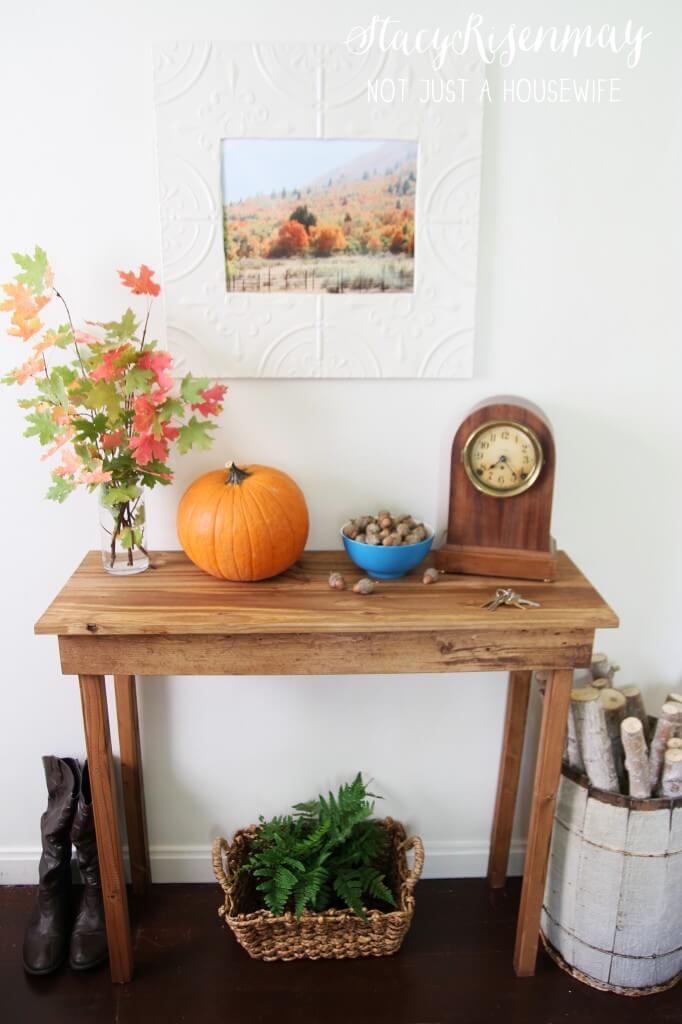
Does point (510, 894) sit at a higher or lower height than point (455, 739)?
lower

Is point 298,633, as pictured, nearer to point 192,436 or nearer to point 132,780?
point 192,436

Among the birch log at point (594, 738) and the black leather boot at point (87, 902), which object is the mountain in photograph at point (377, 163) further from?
the black leather boot at point (87, 902)

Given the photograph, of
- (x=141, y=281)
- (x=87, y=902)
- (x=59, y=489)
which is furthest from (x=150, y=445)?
(x=87, y=902)

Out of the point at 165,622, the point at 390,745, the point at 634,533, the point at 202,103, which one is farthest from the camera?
the point at 390,745

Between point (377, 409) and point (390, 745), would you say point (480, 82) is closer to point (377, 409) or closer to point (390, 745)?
point (377, 409)

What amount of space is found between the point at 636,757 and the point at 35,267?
1.59 metres

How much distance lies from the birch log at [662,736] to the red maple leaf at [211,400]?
3.86 feet

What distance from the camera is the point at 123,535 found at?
1.65 metres

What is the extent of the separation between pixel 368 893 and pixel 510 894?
0.40 meters

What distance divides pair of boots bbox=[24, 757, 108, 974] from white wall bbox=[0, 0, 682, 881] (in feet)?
0.48

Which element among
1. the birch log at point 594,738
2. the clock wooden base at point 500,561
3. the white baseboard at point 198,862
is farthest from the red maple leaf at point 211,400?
the white baseboard at point 198,862

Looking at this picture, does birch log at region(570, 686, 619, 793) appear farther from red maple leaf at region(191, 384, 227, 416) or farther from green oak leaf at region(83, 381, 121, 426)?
green oak leaf at region(83, 381, 121, 426)

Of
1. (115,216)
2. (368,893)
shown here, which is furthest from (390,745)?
(115,216)

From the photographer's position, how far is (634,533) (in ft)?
6.15
